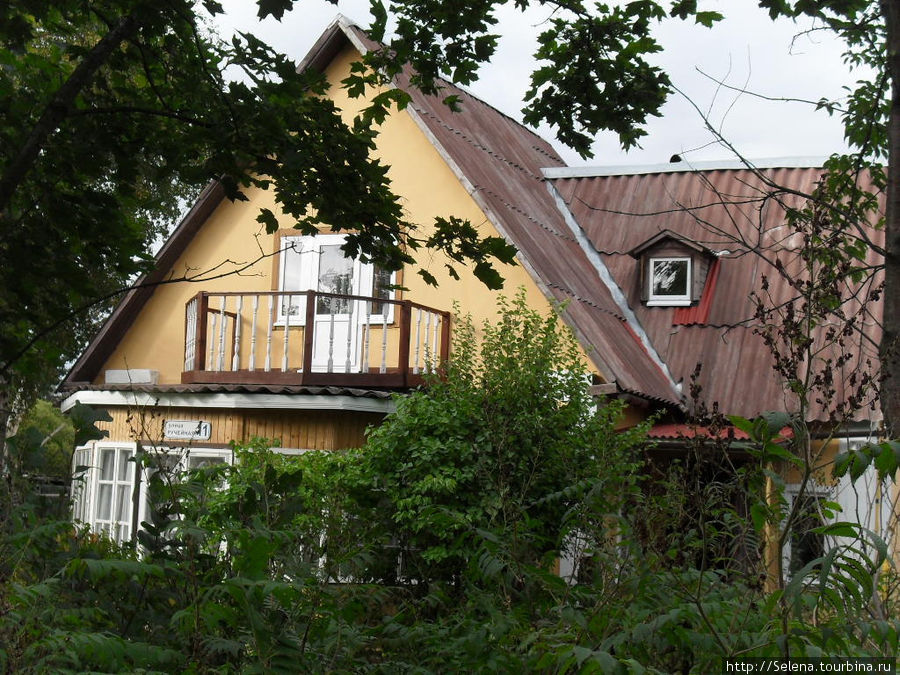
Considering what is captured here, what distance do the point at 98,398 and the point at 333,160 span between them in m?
9.73

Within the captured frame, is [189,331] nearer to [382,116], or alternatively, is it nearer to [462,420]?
[462,420]

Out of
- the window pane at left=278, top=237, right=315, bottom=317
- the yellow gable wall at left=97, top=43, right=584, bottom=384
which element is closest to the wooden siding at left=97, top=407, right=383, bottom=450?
the yellow gable wall at left=97, top=43, right=584, bottom=384

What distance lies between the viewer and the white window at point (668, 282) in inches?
609

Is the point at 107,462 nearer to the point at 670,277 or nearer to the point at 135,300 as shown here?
the point at 135,300

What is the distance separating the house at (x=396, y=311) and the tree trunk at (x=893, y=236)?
7256 millimetres

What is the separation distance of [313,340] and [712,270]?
6.09m

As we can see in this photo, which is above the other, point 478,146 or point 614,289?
point 478,146

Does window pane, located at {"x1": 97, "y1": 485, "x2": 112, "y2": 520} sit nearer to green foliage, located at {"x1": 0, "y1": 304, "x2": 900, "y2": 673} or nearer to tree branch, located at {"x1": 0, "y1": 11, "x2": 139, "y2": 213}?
tree branch, located at {"x1": 0, "y1": 11, "x2": 139, "y2": 213}

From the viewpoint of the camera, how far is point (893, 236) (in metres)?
4.72

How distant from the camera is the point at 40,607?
368 cm

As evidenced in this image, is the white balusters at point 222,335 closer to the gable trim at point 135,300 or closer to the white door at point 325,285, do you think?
the white door at point 325,285

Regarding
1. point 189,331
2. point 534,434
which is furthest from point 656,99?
point 189,331

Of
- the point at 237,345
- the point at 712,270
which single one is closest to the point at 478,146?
the point at 712,270

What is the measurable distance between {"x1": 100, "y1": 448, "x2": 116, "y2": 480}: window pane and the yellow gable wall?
109cm
